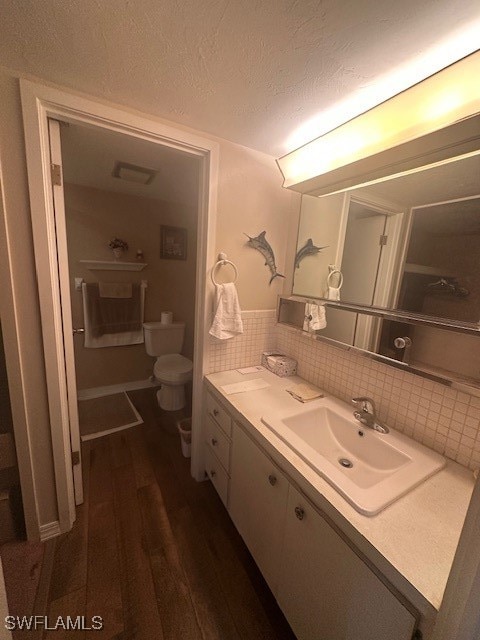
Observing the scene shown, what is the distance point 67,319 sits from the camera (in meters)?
1.24

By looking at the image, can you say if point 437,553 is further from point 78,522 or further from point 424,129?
point 78,522

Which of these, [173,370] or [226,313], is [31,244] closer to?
[226,313]

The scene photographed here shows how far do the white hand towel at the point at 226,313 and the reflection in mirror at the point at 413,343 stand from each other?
512mm

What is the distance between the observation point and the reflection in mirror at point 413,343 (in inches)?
32.9

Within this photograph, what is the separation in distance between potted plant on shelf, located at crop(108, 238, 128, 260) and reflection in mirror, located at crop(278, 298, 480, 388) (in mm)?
2139

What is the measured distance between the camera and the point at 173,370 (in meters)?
2.46

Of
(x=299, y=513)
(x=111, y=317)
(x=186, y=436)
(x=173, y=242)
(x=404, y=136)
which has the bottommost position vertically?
(x=186, y=436)

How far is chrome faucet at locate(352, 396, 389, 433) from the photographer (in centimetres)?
104

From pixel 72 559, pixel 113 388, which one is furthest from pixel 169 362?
pixel 72 559

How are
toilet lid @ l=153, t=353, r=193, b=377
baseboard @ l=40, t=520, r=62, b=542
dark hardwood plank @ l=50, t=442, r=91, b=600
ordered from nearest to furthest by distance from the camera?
dark hardwood plank @ l=50, t=442, r=91, b=600
baseboard @ l=40, t=520, r=62, b=542
toilet lid @ l=153, t=353, r=193, b=377

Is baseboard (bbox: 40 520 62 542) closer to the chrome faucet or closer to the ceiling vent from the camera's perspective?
the chrome faucet

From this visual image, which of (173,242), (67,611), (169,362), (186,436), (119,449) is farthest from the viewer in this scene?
(173,242)

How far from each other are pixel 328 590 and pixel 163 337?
7.83 feet
